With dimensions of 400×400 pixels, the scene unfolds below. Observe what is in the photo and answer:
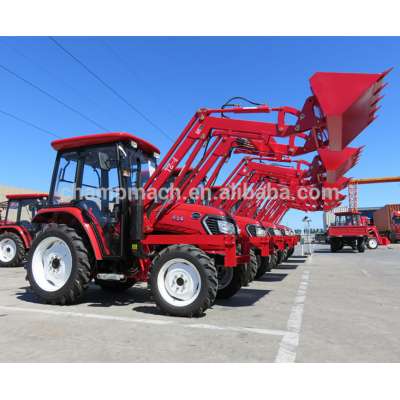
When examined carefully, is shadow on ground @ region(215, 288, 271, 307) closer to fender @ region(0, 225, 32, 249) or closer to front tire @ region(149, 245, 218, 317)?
front tire @ region(149, 245, 218, 317)

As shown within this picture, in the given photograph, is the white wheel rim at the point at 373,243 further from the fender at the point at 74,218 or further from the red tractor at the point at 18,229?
the fender at the point at 74,218

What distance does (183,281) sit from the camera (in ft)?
18.5

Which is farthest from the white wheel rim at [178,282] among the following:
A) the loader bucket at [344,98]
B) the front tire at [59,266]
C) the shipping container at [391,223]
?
the shipping container at [391,223]

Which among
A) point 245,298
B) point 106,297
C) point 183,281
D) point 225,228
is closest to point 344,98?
point 225,228

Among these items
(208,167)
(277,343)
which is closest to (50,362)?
(277,343)

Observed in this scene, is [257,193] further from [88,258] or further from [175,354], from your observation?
[175,354]

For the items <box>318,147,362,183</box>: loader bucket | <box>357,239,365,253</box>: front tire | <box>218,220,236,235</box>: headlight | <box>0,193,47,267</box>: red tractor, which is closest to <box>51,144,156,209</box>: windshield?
<box>218,220,236,235</box>: headlight

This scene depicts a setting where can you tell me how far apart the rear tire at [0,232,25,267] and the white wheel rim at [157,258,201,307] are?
917cm

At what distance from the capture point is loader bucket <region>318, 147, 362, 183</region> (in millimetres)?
8459

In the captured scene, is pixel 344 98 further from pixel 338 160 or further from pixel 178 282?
pixel 338 160

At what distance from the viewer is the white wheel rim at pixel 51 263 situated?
655 cm

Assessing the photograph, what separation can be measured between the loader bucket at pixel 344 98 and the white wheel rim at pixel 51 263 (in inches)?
184

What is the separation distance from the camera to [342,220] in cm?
2442

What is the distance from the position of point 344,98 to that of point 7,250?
481 inches
